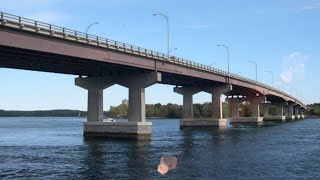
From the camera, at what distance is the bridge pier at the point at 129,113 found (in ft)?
251

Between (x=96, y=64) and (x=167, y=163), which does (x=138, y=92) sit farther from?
(x=167, y=163)

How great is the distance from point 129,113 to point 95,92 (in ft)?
24.6

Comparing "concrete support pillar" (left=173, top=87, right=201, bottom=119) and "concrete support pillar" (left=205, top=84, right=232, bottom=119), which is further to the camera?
"concrete support pillar" (left=173, top=87, right=201, bottom=119)

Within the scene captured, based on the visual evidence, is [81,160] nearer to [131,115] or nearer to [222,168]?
[222,168]

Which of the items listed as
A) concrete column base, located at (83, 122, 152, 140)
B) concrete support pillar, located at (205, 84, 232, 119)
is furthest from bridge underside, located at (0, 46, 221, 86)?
concrete support pillar, located at (205, 84, 232, 119)

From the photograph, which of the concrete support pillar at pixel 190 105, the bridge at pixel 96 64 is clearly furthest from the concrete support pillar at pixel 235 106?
the bridge at pixel 96 64

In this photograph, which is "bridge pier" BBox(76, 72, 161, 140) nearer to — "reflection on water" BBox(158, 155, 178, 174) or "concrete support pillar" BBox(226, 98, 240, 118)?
"reflection on water" BBox(158, 155, 178, 174)

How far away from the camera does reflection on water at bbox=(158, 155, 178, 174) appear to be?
37438mm

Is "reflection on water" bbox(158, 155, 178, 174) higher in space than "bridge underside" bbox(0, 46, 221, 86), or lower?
lower

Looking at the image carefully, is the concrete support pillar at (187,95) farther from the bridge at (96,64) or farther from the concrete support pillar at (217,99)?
the bridge at (96,64)

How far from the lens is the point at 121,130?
252 ft

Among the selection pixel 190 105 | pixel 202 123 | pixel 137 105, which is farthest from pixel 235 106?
pixel 137 105

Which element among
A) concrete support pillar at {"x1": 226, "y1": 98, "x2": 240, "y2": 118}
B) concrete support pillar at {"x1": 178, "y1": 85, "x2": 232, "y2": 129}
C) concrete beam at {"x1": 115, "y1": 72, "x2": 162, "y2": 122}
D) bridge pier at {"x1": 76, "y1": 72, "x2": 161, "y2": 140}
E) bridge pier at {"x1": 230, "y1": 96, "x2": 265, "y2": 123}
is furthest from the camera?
concrete support pillar at {"x1": 226, "y1": 98, "x2": 240, "y2": 118}

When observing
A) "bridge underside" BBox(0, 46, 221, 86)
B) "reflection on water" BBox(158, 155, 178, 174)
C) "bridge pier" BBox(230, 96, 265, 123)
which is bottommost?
"reflection on water" BBox(158, 155, 178, 174)
